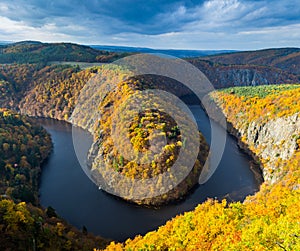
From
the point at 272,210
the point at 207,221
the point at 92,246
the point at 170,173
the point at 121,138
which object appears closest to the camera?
the point at 272,210

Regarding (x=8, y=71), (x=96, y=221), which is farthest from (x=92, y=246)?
(x=8, y=71)

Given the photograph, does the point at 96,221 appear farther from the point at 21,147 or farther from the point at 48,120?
the point at 48,120

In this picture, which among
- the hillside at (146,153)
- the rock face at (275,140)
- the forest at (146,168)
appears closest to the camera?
the forest at (146,168)

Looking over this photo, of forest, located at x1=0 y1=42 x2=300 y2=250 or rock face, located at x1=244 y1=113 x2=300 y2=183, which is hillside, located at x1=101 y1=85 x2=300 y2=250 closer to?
forest, located at x1=0 y1=42 x2=300 y2=250

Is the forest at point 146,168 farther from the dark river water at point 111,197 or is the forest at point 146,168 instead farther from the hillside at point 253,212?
the dark river water at point 111,197

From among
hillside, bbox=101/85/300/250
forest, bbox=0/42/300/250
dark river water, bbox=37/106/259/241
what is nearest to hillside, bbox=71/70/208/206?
forest, bbox=0/42/300/250

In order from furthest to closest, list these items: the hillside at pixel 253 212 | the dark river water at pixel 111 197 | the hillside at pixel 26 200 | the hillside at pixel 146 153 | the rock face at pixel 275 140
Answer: the rock face at pixel 275 140 → the hillside at pixel 146 153 → the dark river water at pixel 111 197 → the hillside at pixel 26 200 → the hillside at pixel 253 212

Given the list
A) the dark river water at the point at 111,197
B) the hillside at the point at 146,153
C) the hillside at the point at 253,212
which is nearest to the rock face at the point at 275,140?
the hillside at the point at 253,212
